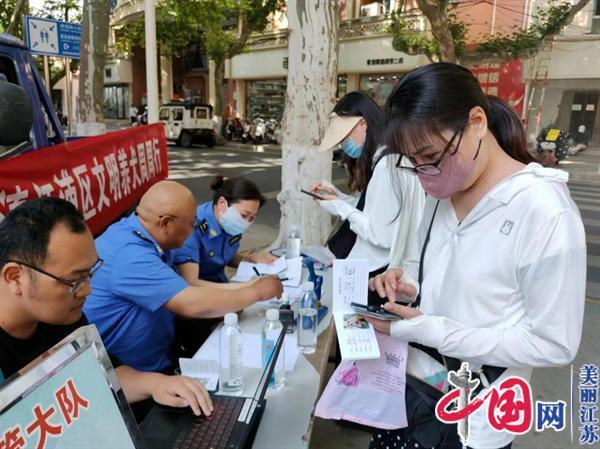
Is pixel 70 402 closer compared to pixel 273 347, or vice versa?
pixel 70 402

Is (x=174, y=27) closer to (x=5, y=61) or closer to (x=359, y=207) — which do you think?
(x=5, y=61)

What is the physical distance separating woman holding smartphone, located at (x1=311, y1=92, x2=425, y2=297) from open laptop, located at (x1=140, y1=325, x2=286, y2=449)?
82cm

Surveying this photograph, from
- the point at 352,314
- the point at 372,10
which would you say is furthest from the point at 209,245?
the point at 372,10

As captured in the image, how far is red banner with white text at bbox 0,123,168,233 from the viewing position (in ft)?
7.91

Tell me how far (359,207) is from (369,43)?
14.7 m

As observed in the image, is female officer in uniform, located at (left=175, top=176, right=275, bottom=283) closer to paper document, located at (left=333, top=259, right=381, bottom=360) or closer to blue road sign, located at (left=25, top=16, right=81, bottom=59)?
paper document, located at (left=333, top=259, right=381, bottom=360)

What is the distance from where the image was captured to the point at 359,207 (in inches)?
89.5

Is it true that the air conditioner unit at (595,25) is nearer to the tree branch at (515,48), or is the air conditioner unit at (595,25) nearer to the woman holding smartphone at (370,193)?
the tree branch at (515,48)

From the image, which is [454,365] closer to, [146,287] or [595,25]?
[146,287]

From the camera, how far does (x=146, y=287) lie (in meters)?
1.63

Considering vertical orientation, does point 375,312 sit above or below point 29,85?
below

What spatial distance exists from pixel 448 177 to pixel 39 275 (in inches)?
40.3

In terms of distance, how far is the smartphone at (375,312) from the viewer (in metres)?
1.24

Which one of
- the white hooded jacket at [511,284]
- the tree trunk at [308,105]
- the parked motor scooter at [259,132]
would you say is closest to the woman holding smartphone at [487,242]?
the white hooded jacket at [511,284]
